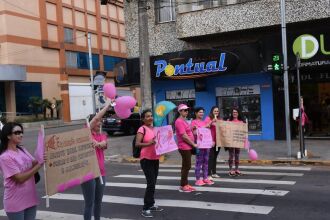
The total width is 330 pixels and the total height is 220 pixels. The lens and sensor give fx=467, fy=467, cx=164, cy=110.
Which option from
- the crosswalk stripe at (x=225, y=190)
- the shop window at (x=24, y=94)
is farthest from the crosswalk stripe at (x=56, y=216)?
the shop window at (x=24, y=94)

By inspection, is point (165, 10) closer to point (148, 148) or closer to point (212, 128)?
point (212, 128)

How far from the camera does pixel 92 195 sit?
629 cm

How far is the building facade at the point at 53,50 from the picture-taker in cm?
4100

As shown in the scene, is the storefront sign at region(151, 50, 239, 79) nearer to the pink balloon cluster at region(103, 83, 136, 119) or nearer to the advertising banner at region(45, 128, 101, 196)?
the pink balloon cluster at region(103, 83, 136, 119)

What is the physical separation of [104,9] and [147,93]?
4111 centimetres

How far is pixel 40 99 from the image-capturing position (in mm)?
42000

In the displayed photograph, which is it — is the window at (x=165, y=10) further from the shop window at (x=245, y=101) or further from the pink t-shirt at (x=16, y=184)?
the pink t-shirt at (x=16, y=184)

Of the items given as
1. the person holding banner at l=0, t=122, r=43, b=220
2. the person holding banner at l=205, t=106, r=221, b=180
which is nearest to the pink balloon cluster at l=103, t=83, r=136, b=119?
the person holding banner at l=0, t=122, r=43, b=220

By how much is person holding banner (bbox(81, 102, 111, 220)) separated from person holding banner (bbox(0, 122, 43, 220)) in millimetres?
1281

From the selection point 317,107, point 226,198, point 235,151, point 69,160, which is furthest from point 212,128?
point 317,107

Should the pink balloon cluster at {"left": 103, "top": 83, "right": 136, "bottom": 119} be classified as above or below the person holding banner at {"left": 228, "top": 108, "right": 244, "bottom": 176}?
above

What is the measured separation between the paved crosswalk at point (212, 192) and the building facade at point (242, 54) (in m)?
6.45

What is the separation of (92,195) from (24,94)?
38.7 metres

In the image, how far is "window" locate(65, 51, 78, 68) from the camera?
1903 inches
